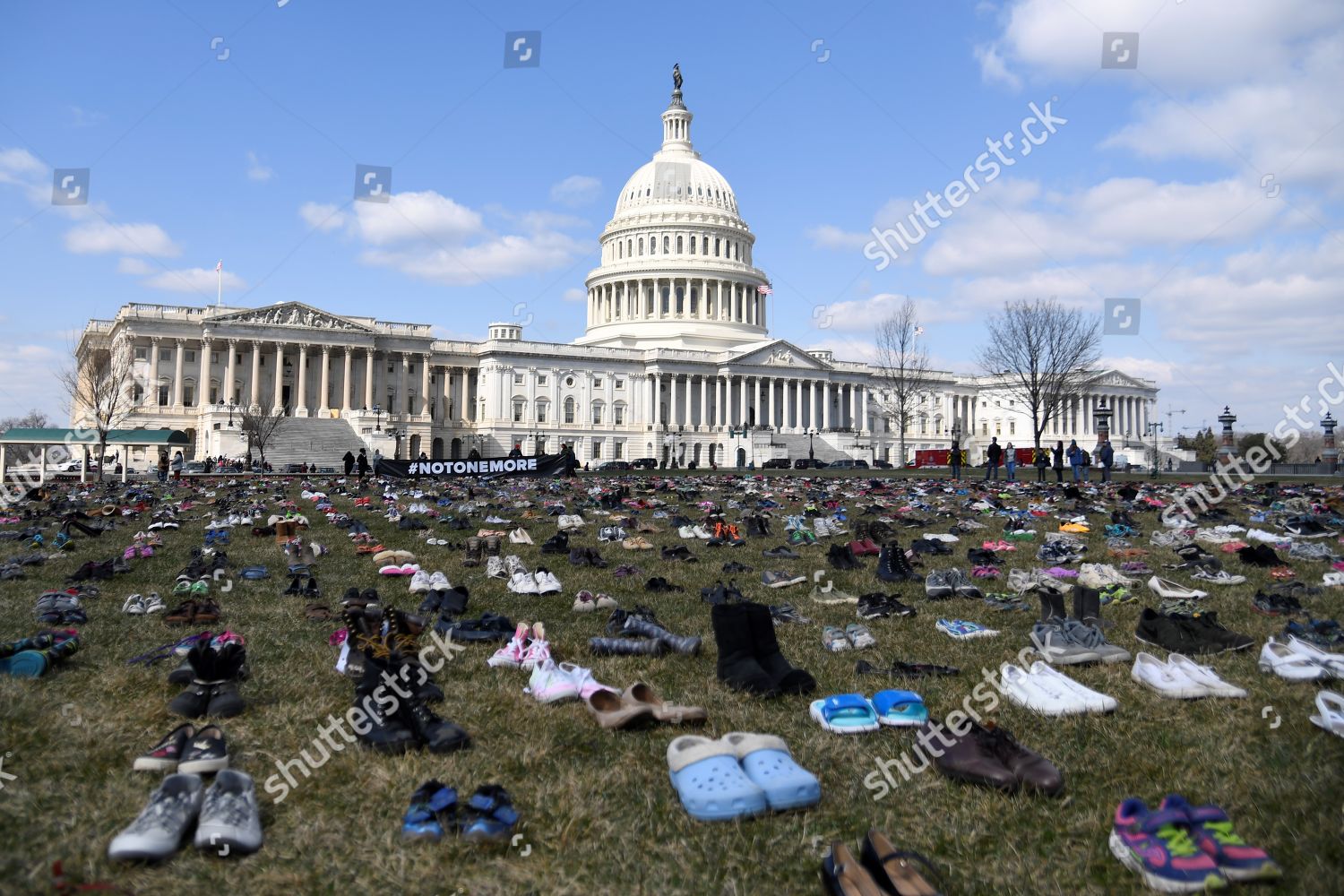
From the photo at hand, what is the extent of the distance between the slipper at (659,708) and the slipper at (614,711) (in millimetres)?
21

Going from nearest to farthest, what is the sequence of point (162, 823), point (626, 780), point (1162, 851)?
point (1162, 851), point (162, 823), point (626, 780)

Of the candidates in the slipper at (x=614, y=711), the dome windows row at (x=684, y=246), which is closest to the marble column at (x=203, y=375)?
the dome windows row at (x=684, y=246)

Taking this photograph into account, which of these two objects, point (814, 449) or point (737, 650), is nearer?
point (737, 650)

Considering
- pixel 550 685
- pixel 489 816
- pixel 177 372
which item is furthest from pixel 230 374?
pixel 489 816

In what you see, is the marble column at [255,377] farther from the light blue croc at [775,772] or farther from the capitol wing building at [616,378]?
the light blue croc at [775,772]

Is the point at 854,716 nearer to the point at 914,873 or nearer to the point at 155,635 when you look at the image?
the point at 914,873

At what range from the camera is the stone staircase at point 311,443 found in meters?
72.8

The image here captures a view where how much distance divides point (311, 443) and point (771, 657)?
76.4m

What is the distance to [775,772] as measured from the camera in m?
3.88

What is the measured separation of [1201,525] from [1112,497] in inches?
272

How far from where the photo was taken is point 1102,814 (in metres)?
3.71

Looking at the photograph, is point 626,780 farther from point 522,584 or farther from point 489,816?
point 522,584

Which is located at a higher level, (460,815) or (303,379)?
(303,379)

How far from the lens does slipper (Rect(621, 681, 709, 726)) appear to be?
480cm
